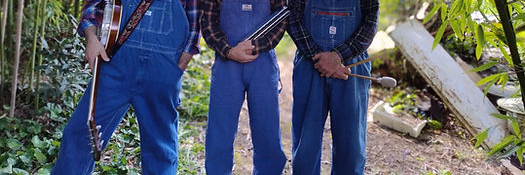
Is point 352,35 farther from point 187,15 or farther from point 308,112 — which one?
point 187,15

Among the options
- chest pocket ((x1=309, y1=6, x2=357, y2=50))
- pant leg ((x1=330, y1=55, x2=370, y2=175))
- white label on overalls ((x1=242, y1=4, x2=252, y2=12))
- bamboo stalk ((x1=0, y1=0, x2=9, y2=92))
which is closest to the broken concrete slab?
pant leg ((x1=330, y1=55, x2=370, y2=175))

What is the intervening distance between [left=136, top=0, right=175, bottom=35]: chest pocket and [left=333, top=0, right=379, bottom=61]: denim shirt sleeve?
2.75 feet

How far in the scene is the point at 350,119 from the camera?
2869 mm

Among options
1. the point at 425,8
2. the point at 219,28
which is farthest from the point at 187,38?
the point at 425,8

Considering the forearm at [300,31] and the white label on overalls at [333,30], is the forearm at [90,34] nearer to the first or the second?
the forearm at [300,31]

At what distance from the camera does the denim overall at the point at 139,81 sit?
102 inches

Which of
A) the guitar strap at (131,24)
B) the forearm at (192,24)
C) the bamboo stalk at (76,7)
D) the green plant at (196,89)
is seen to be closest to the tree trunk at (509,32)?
the forearm at (192,24)

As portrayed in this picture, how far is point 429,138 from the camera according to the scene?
4.44 meters

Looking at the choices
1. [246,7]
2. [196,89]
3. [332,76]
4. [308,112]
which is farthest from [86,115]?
[196,89]

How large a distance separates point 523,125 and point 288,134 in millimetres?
1862

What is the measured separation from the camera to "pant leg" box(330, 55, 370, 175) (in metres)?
2.85

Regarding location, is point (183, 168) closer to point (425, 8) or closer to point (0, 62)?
point (0, 62)

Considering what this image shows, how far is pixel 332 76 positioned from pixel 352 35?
235 mm

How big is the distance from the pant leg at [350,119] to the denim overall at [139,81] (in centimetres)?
83
